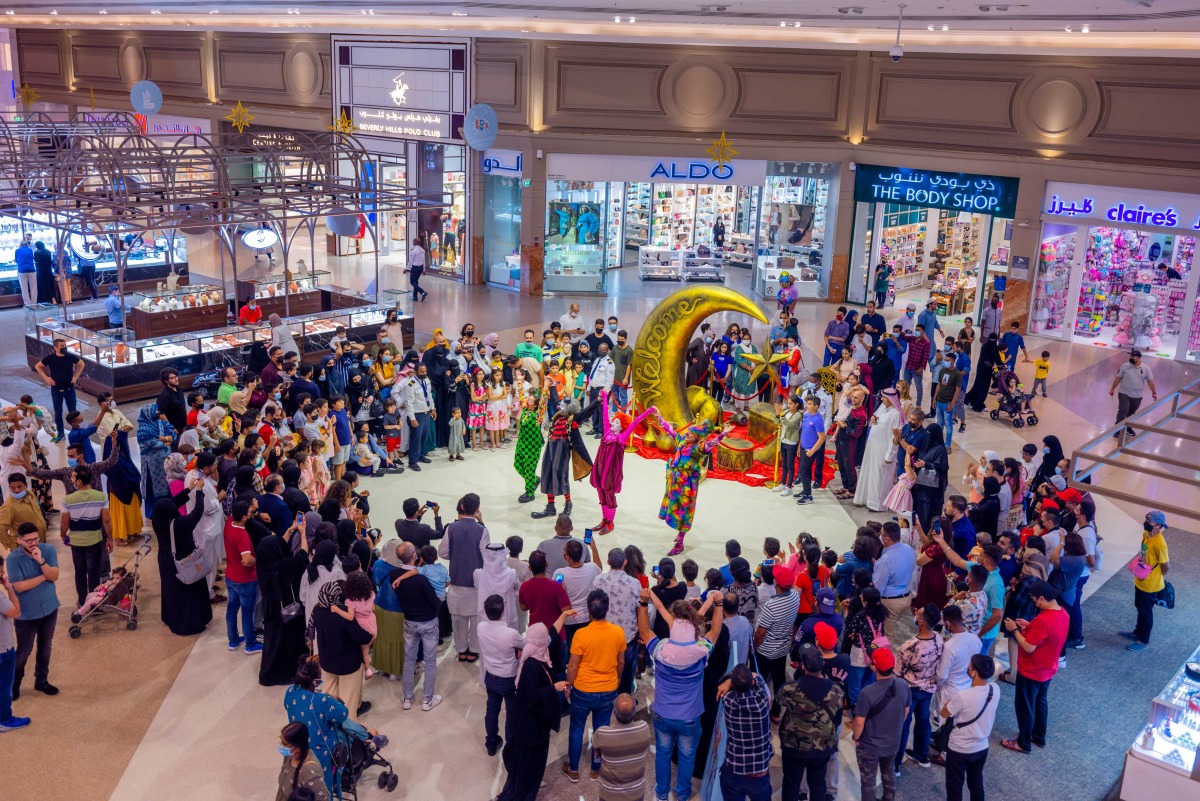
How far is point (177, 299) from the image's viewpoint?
680 inches

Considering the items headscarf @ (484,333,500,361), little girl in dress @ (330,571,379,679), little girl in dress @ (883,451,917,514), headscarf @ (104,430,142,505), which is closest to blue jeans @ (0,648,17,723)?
little girl in dress @ (330,571,379,679)

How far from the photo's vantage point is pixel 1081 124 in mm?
19750

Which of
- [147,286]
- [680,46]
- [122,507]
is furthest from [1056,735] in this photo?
[147,286]

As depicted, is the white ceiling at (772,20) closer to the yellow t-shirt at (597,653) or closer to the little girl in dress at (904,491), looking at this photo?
the little girl in dress at (904,491)

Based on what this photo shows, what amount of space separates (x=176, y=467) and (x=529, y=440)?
3.80 metres

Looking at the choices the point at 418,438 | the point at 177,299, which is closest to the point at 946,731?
the point at 418,438

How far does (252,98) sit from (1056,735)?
27.0 metres

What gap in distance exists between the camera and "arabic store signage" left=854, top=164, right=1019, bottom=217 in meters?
21.0

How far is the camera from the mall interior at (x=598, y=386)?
24.9ft

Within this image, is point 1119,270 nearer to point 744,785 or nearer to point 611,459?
point 611,459

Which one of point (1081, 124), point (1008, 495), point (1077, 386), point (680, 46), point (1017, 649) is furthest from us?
point (680, 46)

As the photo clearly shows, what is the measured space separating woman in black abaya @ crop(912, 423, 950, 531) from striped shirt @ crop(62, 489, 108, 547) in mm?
7851

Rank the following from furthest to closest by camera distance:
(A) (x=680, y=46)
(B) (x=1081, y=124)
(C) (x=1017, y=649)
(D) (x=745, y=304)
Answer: (A) (x=680, y=46), (B) (x=1081, y=124), (D) (x=745, y=304), (C) (x=1017, y=649)

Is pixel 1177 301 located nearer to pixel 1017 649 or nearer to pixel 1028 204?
pixel 1028 204
